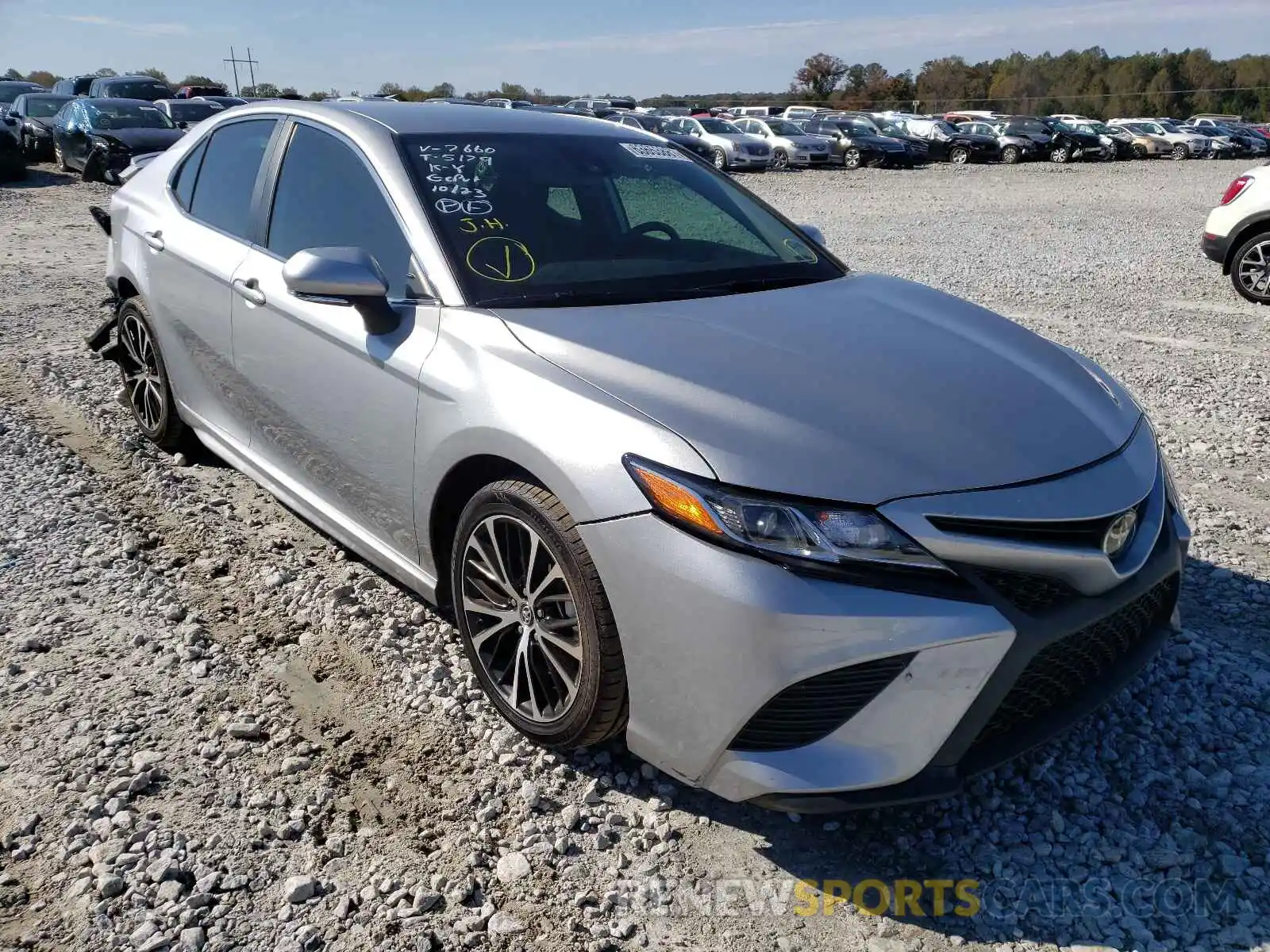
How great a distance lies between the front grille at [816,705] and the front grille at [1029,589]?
10.5 inches

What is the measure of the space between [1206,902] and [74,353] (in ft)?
23.4

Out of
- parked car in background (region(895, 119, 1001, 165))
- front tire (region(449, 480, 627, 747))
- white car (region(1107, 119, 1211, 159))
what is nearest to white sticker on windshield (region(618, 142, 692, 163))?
front tire (region(449, 480, 627, 747))

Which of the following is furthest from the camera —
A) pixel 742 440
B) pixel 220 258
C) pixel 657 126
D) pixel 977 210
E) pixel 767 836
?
pixel 657 126

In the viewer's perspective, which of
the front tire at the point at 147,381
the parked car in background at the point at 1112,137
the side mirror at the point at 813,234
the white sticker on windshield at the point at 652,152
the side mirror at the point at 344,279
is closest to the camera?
the side mirror at the point at 344,279

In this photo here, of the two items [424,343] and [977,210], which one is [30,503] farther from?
[977,210]

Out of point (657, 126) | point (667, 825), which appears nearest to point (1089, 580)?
point (667, 825)

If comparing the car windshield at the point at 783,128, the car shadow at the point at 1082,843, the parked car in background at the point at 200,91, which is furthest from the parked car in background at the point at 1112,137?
the car shadow at the point at 1082,843

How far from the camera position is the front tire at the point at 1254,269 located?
9383 millimetres

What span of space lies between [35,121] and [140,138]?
25.2ft

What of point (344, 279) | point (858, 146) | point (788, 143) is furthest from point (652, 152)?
point (858, 146)

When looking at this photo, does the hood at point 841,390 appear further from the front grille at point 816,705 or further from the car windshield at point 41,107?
the car windshield at point 41,107

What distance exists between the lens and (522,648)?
283 cm

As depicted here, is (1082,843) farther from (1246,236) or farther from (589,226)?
(1246,236)

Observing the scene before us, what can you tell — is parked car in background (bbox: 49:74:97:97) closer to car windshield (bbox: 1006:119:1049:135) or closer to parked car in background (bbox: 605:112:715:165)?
parked car in background (bbox: 605:112:715:165)
